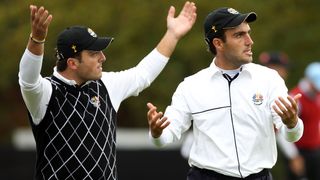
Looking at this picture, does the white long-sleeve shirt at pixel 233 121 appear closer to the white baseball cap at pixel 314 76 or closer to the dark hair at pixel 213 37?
the dark hair at pixel 213 37

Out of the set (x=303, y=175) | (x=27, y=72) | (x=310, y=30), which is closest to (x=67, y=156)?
(x=27, y=72)

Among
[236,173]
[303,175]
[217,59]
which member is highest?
[217,59]

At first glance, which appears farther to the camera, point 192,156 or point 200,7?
point 200,7

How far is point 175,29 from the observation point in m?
8.97

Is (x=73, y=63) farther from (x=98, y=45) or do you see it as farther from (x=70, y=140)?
(x=70, y=140)

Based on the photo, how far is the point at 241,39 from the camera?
838 centimetres

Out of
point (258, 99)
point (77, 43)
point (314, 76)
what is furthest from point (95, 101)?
point (314, 76)

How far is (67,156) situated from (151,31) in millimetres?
12302

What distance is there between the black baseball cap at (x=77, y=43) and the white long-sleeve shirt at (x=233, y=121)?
2.68ft

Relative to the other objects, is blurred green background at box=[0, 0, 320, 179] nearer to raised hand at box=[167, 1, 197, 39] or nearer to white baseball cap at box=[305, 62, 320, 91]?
white baseball cap at box=[305, 62, 320, 91]

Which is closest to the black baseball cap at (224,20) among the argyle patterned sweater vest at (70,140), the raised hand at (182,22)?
the raised hand at (182,22)

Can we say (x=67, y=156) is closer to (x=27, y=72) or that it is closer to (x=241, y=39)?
(x=27, y=72)

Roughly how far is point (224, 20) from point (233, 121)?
87 centimetres

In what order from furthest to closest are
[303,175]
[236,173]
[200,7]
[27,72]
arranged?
[200,7] < [303,175] < [236,173] < [27,72]
